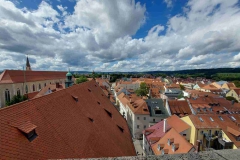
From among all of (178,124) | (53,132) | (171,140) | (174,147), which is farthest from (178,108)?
(53,132)

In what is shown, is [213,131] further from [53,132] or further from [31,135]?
[31,135]

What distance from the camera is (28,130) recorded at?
5.77 metres

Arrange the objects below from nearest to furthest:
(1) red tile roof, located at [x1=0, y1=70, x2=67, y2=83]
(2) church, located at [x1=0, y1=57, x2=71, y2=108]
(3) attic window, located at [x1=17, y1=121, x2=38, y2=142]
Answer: (3) attic window, located at [x1=17, y1=121, x2=38, y2=142], (2) church, located at [x1=0, y1=57, x2=71, y2=108], (1) red tile roof, located at [x1=0, y1=70, x2=67, y2=83]

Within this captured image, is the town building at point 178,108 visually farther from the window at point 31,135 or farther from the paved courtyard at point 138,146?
the window at point 31,135

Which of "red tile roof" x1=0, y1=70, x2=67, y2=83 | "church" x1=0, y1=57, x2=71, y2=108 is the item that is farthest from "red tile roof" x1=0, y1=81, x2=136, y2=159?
"red tile roof" x1=0, y1=70, x2=67, y2=83

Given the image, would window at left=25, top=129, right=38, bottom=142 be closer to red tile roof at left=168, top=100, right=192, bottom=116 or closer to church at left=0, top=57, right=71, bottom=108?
red tile roof at left=168, top=100, right=192, bottom=116

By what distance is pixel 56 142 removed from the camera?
6.48m

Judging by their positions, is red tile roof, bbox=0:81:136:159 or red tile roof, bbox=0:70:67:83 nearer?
red tile roof, bbox=0:81:136:159

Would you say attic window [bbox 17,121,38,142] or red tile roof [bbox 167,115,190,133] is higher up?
attic window [bbox 17,121,38,142]

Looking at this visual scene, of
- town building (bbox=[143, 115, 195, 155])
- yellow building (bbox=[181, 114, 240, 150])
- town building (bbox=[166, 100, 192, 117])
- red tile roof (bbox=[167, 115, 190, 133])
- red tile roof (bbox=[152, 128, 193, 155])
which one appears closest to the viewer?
red tile roof (bbox=[152, 128, 193, 155])

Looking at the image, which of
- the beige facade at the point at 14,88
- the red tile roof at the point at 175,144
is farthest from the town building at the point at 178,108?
the beige facade at the point at 14,88

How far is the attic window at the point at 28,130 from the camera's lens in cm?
565

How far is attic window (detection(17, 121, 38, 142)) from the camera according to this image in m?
5.65

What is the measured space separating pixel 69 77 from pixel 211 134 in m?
24.2
